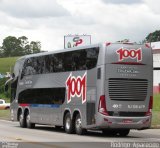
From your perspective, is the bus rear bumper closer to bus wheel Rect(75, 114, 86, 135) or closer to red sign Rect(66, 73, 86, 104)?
bus wheel Rect(75, 114, 86, 135)

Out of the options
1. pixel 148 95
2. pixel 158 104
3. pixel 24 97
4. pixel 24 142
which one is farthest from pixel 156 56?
pixel 24 142

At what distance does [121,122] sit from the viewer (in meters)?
25.5

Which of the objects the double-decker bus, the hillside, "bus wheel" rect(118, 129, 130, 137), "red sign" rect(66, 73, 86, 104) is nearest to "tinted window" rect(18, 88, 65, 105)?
the double-decker bus

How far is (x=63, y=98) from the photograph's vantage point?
2889 cm

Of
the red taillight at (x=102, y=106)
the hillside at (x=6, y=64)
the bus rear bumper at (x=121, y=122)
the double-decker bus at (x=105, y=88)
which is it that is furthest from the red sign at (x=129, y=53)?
the hillside at (x=6, y=64)

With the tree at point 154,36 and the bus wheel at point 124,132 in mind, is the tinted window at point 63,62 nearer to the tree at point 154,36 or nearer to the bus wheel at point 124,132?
the bus wheel at point 124,132

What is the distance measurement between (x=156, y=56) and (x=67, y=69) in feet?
230

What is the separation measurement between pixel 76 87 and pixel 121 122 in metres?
3.12

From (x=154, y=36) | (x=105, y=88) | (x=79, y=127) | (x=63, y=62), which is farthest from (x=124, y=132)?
(x=154, y=36)

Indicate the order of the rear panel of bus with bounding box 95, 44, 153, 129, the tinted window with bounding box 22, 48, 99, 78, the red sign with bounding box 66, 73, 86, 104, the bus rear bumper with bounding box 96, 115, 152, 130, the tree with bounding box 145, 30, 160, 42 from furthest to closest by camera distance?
the tree with bounding box 145, 30, 160, 42 → the red sign with bounding box 66, 73, 86, 104 → the tinted window with bounding box 22, 48, 99, 78 → the rear panel of bus with bounding box 95, 44, 153, 129 → the bus rear bumper with bounding box 96, 115, 152, 130

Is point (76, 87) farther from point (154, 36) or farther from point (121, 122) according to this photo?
point (154, 36)

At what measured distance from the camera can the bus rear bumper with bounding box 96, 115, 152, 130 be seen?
83.0 feet

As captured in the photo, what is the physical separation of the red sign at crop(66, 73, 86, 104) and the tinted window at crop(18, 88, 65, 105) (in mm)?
719

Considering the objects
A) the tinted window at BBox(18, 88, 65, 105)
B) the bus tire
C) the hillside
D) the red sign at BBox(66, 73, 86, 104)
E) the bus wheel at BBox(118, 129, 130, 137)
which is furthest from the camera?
the hillside
